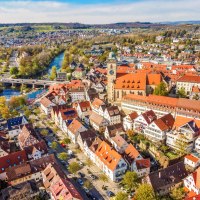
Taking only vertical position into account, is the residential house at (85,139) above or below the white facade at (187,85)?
below

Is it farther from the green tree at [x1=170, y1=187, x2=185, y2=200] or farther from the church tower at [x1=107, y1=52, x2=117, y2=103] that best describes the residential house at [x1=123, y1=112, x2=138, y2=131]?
the green tree at [x1=170, y1=187, x2=185, y2=200]

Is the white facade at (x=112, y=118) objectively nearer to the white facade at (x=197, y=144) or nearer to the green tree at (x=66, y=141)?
Answer: the green tree at (x=66, y=141)

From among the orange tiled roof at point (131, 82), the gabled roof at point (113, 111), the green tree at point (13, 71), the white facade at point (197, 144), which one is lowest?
the white facade at point (197, 144)

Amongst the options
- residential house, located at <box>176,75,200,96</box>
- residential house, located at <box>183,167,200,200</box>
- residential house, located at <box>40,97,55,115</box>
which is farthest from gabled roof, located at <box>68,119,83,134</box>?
residential house, located at <box>176,75,200,96</box>

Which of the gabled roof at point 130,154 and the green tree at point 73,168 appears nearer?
the green tree at point 73,168

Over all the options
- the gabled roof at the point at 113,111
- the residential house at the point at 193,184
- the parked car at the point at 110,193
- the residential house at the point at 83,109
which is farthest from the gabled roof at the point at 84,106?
the residential house at the point at 193,184

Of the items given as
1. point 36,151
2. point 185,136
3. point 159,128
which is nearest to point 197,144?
point 185,136
